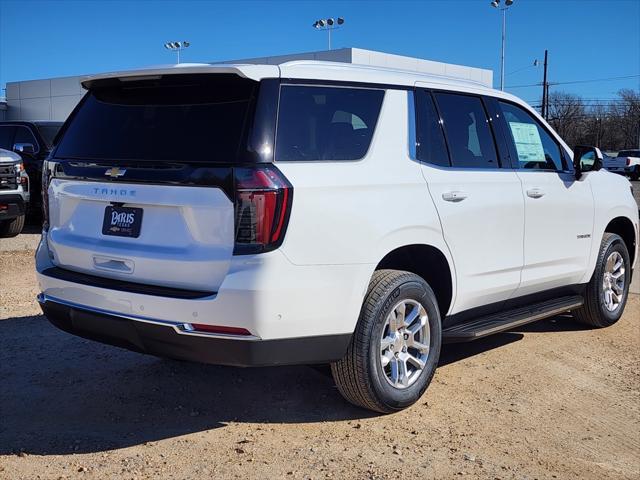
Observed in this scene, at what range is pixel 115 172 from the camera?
12.3ft

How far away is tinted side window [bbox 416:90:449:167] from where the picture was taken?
4.36 m

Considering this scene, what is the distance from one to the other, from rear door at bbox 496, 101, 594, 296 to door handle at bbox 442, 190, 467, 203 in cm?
80

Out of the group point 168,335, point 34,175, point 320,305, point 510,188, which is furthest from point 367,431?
point 34,175

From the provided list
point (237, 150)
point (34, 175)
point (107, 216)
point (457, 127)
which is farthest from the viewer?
point (34, 175)

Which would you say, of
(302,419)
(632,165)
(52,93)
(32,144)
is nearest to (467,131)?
(302,419)

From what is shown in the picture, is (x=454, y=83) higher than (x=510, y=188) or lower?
higher

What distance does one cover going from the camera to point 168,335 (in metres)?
3.53

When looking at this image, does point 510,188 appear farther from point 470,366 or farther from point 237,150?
point 237,150

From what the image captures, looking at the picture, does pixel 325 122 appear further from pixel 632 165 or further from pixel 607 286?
pixel 632 165

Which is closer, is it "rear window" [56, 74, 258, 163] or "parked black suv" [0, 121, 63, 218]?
"rear window" [56, 74, 258, 163]

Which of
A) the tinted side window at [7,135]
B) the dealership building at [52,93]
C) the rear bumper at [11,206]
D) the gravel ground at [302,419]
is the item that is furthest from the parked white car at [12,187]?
the dealership building at [52,93]

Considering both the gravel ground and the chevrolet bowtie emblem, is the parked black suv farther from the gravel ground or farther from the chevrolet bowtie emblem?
the chevrolet bowtie emblem

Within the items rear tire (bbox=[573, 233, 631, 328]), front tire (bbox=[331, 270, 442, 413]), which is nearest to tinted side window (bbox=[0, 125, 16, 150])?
rear tire (bbox=[573, 233, 631, 328])

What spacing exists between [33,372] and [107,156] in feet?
6.33
